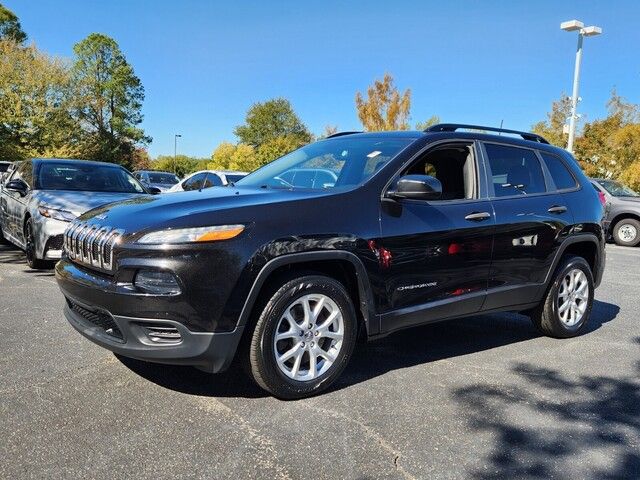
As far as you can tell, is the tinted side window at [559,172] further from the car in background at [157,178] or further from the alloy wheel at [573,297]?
the car in background at [157,178]

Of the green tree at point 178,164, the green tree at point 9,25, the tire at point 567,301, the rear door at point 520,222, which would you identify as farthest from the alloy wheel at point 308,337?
the green tree at point 178,164

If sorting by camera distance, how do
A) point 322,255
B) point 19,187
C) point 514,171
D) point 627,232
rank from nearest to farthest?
point 322,255
point 514,171
point 19,187
point 627,232

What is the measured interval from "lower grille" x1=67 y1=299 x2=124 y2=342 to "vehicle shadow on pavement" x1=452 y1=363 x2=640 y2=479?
6.62 feet

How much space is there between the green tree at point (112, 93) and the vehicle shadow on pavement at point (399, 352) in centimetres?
4916

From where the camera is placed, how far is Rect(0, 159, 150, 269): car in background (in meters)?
6.61

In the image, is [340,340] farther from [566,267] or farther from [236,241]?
[566,267]

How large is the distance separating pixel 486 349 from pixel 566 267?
41.6 inches

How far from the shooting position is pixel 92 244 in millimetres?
3340

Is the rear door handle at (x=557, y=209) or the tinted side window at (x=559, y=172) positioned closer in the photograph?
the rear door handle at (x=557, y=209)

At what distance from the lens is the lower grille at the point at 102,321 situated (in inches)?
125

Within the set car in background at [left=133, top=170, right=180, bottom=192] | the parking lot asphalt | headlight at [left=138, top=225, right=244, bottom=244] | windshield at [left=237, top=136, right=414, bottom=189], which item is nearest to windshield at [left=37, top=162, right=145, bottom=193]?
the parking lot asphalt

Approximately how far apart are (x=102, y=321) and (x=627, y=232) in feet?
47.5

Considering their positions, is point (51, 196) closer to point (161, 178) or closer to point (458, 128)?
point (458, 128)

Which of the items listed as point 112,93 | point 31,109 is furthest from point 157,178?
point 112,93
